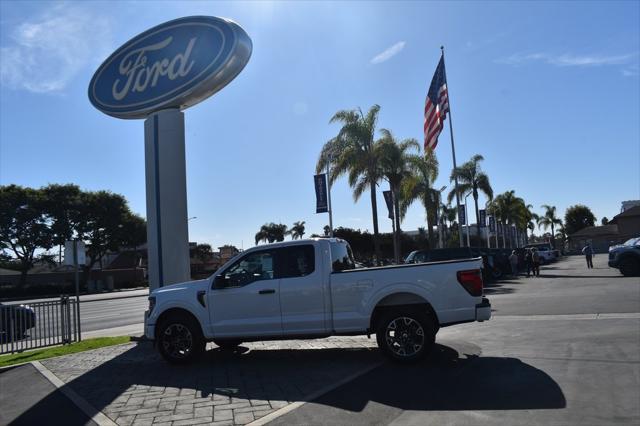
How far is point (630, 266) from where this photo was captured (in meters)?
22.8

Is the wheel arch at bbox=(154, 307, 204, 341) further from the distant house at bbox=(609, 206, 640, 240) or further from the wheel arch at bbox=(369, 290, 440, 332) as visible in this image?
the distant house at bbox=(609, 206, 640, 240)

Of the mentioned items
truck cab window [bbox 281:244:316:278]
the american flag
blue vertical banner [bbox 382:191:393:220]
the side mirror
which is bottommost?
the side mirror

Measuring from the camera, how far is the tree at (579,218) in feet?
387

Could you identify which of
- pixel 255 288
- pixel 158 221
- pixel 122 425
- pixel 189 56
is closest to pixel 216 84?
pixel 189 56

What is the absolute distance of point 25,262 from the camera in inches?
2063

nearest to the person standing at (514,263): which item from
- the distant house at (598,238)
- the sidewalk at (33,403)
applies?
the sidewalk at (33,403)

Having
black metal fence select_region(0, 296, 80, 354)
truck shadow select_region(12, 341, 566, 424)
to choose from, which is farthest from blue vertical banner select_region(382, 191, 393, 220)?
truck shadow select_region(12, 341, 566, 424)

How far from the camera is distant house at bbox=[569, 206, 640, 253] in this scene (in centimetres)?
6500

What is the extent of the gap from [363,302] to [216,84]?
22.0 ft

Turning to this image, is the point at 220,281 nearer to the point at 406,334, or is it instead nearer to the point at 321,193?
the point at 406,334

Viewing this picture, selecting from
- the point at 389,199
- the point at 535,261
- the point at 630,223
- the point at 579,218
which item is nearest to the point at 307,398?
the point at 389,199

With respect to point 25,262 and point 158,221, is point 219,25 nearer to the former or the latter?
point 158,221

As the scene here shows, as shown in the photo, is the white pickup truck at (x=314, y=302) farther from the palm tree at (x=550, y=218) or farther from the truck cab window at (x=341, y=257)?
the palm tree at (x=550, y=218)

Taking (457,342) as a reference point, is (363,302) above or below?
above
